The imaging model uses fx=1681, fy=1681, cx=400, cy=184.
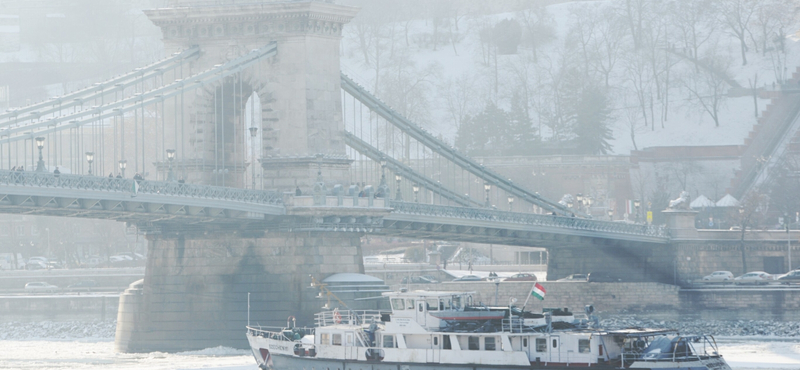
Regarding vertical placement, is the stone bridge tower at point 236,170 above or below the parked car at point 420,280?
above

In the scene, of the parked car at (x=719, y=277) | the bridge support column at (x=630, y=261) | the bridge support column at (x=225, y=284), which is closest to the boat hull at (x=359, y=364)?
the bridge support column at (x=225, y=284)

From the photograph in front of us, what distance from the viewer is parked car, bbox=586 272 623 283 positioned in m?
98.9

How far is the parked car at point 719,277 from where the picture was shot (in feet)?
325

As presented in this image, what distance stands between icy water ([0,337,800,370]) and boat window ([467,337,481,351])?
12095 millimetres

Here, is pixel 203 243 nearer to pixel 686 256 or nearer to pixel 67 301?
pixel 67 301

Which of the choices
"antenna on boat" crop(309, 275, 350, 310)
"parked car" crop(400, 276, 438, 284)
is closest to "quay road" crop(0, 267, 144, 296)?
"parked car" crop(400, 276, 438, 284)

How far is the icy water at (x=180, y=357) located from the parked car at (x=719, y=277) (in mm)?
12183

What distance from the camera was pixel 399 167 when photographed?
87.9 m

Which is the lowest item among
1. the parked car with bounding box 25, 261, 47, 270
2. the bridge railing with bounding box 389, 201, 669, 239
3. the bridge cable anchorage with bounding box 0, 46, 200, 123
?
the parked car with bounding box 25, 261, 47, 270

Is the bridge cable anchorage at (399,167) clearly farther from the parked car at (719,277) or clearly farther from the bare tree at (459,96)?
the bare tree at (459,96)

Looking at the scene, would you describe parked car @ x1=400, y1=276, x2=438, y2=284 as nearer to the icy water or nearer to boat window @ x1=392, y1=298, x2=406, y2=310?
the icy water

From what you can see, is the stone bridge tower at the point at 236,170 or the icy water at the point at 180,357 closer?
the icy water at the point at 180,357

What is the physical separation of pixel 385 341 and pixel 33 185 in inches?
583

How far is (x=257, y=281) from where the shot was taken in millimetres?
76125
